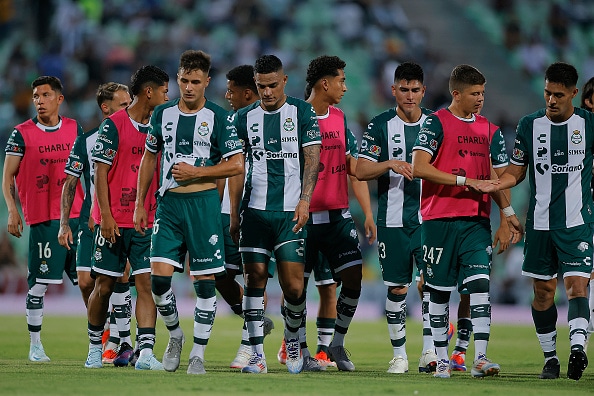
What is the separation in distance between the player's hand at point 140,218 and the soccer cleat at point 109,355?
2.02m

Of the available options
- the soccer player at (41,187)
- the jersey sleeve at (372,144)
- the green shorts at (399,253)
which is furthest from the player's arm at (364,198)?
the soccer player at (41,187)

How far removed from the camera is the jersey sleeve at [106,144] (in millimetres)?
9086

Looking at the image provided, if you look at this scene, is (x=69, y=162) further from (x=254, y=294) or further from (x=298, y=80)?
(x=298, y=80)

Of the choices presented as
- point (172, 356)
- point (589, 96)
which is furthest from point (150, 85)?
point (589, 96)

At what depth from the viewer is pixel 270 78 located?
8734mm

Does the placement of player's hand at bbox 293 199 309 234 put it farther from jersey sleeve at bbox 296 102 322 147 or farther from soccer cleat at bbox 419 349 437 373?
soccer cleat at bbox 419 349 437 373

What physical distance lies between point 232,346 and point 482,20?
15.0 meters

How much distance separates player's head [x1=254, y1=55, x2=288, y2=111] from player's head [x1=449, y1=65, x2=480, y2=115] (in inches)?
58.1

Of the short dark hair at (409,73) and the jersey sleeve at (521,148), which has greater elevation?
the short dark hair at (409,73)

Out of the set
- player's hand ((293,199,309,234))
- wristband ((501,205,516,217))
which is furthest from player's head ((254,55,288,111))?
wristband ((501,205,516,217))

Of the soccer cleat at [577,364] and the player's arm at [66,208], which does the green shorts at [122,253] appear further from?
the soccer cleat at [577,364]

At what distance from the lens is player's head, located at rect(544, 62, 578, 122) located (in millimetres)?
8570

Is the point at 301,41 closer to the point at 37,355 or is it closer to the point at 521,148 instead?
the point at 37,355

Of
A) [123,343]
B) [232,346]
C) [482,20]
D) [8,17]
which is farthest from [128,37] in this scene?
[123,343]
